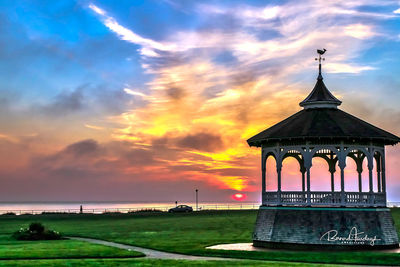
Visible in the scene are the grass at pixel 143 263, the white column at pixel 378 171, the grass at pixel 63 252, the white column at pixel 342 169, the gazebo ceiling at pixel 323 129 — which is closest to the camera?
the grass at pixel 143 263

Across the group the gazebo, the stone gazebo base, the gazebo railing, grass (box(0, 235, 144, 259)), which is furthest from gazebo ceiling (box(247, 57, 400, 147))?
grass (box(0, 235, 144, 259))

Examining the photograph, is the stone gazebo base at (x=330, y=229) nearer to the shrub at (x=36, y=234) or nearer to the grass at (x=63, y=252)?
the grass at (x=63, y=252)

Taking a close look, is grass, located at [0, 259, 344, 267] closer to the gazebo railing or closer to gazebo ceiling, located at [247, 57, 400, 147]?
the gazebo railing

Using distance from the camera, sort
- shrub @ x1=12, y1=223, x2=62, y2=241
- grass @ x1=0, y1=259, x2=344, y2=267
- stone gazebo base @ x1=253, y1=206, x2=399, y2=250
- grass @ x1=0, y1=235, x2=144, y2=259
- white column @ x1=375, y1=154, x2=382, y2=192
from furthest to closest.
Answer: shrub @ x1=12, y1=223, x2=62, y2=241, white column @ x1=375, y1=154, x2=382, y2=192, stone gazebo base @ x1=253, y1=206, x2=399, y2=250, grass @ x1=0, y1=235, x2=144, y2=259, grass @ x1=0, y1=259, x2=344, y2=267

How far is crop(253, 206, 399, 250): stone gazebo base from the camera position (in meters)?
35.7

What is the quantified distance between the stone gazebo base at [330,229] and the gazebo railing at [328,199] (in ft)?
1.21

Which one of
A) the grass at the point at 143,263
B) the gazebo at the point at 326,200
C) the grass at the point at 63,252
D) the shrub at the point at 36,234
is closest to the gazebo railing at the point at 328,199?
the gazebo at the point at 326,200

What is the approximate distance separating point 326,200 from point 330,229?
1878mm

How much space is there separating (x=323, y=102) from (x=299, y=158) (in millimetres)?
4852

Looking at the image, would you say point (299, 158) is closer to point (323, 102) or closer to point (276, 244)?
point (323, 102)

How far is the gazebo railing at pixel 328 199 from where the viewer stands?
3666 cm

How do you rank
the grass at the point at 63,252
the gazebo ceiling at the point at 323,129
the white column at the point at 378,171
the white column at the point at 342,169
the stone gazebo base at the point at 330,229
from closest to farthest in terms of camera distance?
the grass at the point at 63,252 < the stone gazebo base at the point at 330,229 < the white column at the point at 342,169 < the gazebo ceiling at the point at 323,129 < the white column at the point at 378,171

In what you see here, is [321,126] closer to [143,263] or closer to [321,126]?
[321,126]

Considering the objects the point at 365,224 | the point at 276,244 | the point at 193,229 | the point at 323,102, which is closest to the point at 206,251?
the point at 276,244
